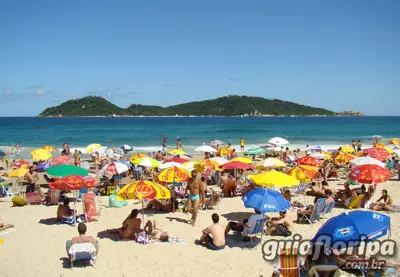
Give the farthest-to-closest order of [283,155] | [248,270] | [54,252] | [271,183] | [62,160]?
[283,155] → [62,160] → [271,183] → [54,252] → [248,270]

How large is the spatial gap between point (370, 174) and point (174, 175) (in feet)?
17.2

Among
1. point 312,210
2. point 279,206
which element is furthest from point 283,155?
point 279,206

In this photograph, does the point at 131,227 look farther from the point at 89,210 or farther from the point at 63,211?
the point at 63,211

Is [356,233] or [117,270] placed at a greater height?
[356,233]

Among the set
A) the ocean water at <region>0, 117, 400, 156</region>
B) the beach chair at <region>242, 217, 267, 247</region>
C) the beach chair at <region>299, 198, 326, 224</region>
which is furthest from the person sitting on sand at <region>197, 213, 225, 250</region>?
the ocean water at <region>0, 117, 400, 156</region>

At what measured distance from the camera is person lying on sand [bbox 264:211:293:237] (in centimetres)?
795

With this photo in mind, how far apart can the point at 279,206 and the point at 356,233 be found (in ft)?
8.62

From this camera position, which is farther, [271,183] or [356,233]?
[271,183]

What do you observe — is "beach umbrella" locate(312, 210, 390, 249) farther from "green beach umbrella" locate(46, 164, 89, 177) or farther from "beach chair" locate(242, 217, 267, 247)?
"green beach umbrella" locate(46, 164, 89, 177)

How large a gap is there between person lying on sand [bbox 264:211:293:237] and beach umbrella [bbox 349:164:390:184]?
2.74 m

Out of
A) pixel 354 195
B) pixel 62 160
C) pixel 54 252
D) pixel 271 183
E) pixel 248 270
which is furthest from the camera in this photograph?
pixel 62 160

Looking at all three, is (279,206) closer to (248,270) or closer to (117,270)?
(248,270)

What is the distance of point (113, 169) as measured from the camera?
11.2 meters

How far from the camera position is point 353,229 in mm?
5016
